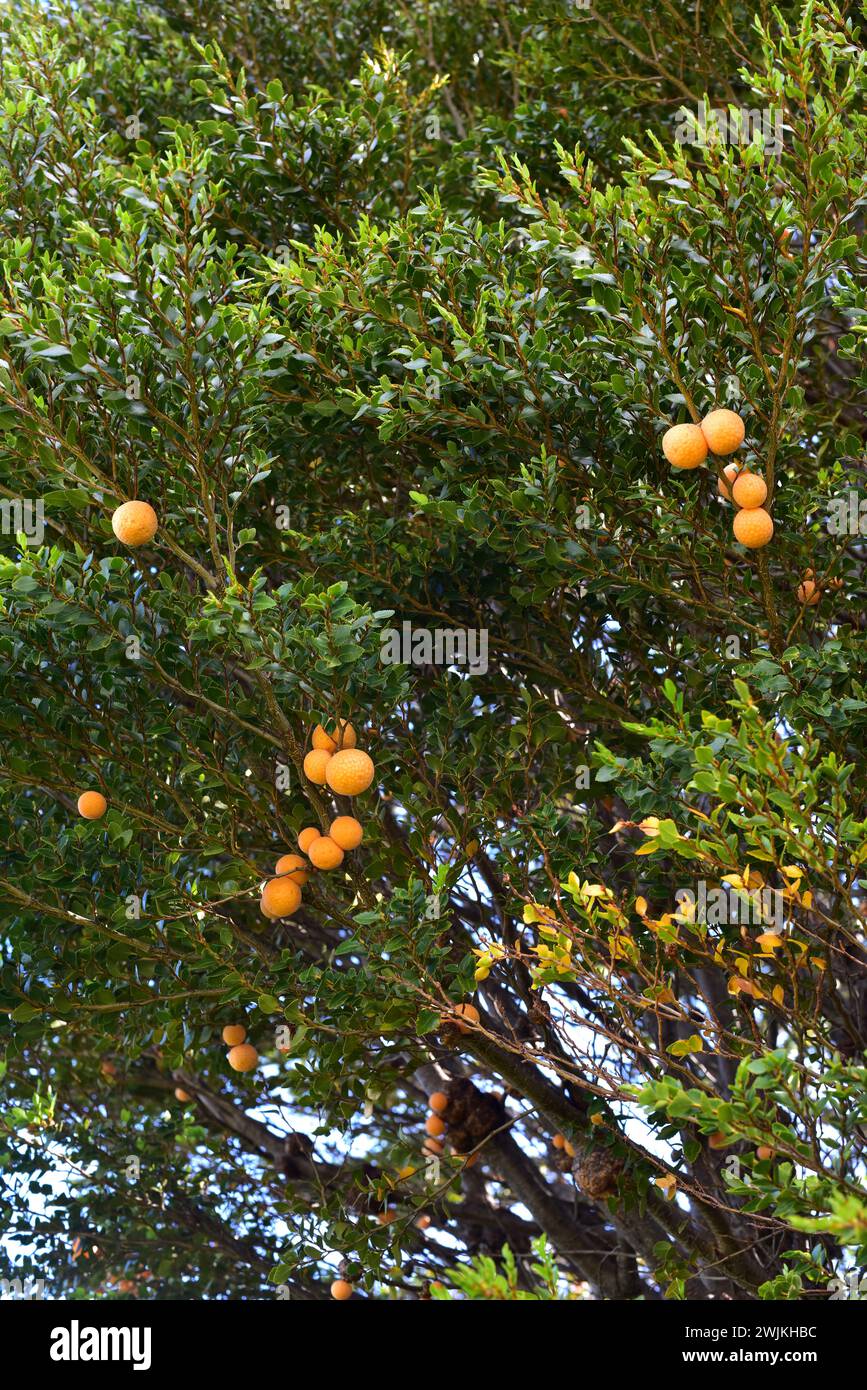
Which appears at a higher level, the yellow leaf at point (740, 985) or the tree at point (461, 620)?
the tree at point (461, 620)

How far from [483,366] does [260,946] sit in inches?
84.6

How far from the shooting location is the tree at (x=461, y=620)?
354 cm

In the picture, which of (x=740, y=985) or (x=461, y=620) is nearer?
(x=740, y=985)

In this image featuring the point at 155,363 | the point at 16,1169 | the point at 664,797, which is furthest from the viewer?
the point at 16,1169

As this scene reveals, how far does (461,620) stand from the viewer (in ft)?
15.2

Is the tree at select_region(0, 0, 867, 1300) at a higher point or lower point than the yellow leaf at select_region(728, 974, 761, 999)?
higher

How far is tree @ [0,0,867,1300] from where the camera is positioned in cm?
354

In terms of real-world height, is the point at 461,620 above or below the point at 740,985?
above

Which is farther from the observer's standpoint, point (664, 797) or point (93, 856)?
point (93, 856)

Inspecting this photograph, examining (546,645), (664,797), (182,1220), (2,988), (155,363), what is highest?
(155,363)

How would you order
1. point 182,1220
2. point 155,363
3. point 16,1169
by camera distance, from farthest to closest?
point 182,1220, point 16,1169, point 155,363

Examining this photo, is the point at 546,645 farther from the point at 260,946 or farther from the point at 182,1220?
the point at 182,1220
